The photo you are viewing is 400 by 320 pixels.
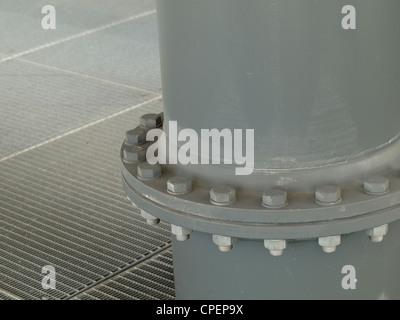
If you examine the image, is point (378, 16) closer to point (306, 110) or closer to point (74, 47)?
point (306, 110)

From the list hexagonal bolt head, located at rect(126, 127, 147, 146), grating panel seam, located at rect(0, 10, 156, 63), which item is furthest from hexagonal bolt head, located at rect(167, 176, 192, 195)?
grating panel seam, located at rect(0, 10, 156, 63)

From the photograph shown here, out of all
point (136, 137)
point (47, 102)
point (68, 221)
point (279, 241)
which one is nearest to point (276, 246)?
point (279, 241)

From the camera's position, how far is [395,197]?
1845 mm

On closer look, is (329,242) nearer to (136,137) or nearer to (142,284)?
(136,137)

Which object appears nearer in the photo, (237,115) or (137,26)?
(237,115)

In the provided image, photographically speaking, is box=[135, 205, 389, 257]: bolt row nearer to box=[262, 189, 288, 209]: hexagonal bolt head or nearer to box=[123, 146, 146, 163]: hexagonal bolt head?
box=[262, 189, 288, 209]: hexagonal bolt head

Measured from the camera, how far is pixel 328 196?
5.88 ft

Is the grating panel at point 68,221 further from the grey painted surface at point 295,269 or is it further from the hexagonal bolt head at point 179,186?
the hexagonal bolt head at point 179,186

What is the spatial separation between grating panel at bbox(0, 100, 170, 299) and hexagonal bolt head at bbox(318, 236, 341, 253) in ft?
3.88

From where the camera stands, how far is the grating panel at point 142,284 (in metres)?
2.78

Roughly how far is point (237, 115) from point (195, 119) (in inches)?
4.7

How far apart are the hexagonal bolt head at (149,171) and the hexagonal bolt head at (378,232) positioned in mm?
491

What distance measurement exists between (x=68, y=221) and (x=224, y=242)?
1.46m
